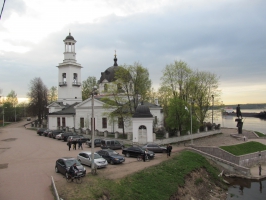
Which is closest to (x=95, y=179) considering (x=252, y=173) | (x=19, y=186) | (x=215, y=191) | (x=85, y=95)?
(x=19, y=186)

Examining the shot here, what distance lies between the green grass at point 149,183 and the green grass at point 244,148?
575 cm

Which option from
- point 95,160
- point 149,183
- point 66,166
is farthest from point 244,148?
point 66,166

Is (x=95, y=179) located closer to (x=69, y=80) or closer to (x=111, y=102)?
(x=111, y=102)

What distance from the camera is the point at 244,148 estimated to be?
33.5m

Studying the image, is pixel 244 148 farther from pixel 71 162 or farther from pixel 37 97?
pixel 37 97

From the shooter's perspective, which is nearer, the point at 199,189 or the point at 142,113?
the point at 199,189

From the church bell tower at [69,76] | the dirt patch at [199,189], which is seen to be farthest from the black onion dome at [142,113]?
the church bell tower at [69,76]

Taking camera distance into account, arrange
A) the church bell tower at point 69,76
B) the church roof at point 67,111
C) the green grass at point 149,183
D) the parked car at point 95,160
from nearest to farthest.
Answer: the green grass at point 149,183, the parked car at point 95,160, the church roof at point 67,111, the church bell tower at point 69,76

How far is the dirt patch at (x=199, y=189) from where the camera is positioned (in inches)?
793

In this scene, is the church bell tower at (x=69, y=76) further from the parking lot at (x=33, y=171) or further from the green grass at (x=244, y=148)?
the green grass at (x=244, y=148)

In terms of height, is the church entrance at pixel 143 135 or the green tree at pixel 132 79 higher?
the green tree at pixel 132 79

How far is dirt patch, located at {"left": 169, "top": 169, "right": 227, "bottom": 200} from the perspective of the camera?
20.1 metres

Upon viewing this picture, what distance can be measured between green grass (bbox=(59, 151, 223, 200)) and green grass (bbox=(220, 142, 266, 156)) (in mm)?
5751

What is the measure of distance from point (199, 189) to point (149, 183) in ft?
19.4
